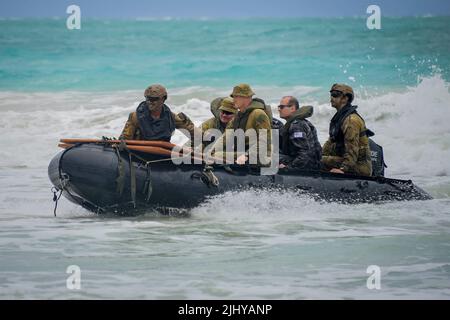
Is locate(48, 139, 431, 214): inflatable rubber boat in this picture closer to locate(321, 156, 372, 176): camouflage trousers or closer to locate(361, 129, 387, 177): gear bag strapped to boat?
locate(321, 156, 372, 176): camouflage trousers

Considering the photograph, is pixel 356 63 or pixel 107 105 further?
pixel 356 63

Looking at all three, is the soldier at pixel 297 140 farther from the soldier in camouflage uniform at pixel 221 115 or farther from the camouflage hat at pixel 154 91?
the camouflage hat at pixel 154 91

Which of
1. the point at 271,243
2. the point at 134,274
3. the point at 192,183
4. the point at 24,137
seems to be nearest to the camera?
the point at 134,274

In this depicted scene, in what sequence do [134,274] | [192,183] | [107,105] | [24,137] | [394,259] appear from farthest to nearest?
[107,105], [24,137], [192,183], [394,259], [134,274]

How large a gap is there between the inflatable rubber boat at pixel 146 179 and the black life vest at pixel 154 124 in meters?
0.39

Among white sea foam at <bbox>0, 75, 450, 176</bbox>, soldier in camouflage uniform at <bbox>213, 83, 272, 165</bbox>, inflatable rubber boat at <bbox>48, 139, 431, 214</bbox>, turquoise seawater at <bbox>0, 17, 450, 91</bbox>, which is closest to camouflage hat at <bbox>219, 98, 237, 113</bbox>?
soldier in camouflage uniform at <bbox>213, 83, 272, 165</bbox>

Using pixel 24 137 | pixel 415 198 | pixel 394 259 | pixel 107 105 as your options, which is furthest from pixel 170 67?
pixel 394 259

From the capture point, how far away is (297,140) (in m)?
→ 11.0

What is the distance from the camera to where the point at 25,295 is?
315 inches

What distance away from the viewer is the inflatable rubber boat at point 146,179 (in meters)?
10.8

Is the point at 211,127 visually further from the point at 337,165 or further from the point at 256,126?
the point at 337,165
